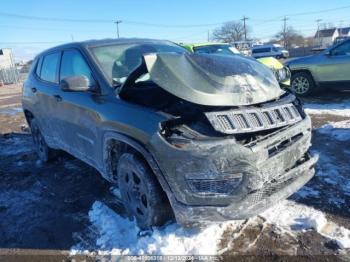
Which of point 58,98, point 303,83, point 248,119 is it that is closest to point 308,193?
point 248,119

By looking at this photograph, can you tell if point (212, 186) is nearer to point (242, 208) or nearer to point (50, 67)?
point (242, 208)

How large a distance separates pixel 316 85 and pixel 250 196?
752 cm

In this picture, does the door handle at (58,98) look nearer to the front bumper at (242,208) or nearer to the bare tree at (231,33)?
the front bumper at (242,208)

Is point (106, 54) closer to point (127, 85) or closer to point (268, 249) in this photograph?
point (127, 85)

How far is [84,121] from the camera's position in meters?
3.83

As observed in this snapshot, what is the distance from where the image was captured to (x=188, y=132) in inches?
109

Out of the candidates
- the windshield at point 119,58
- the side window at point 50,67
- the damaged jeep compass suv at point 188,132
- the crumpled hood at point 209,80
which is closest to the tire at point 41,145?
the side window at point 50,67

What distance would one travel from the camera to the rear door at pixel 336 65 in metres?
8.65

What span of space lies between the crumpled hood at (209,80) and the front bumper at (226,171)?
1.32ft

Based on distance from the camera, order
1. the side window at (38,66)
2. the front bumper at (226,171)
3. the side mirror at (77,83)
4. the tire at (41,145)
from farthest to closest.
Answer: the tire at (41,145) < the side window at (38,66) < the side mirror at (77,83) < the front bumper at (226,171)

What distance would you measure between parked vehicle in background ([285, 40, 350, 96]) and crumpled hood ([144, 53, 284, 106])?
6.19 metres

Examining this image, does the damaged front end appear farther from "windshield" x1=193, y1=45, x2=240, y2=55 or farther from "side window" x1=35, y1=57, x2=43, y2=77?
"windshield" x1=193, y1=45, x2=240, y2=55

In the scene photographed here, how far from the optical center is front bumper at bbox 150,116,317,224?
8.60 feet

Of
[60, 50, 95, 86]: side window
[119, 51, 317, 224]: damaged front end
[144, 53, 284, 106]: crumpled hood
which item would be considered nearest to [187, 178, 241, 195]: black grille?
[119, 51, 317, 224]: damaged front end
